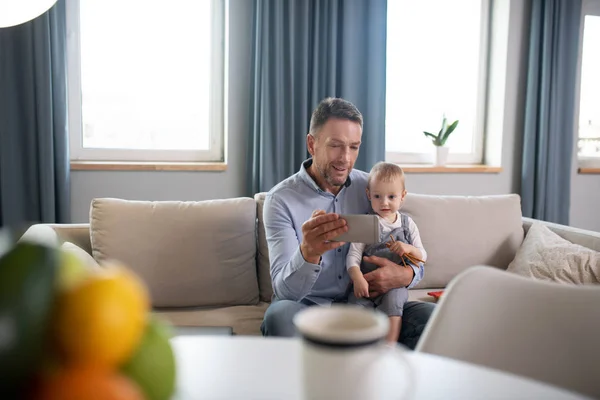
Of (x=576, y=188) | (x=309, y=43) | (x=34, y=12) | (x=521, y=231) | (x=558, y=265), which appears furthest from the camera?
(x=576, y=188)

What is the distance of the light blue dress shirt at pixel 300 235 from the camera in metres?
1.75

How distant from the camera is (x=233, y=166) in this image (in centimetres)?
312

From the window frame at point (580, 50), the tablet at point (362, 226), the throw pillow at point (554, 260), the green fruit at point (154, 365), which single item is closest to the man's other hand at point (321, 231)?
the tablet at point (362, 226)


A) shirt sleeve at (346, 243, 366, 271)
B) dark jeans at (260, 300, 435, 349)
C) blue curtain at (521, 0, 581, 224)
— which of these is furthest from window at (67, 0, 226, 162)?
blue curtain at (521, 0, 581, 224)

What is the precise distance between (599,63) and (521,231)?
2.38 metres

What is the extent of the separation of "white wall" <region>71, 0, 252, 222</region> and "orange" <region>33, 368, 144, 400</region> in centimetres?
275

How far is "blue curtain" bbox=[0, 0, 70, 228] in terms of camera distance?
259cm

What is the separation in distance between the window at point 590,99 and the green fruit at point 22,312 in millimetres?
4344

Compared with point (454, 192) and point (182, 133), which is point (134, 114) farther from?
point (454, 192)

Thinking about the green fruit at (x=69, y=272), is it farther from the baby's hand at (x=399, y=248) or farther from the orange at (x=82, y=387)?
the baby's hand at (x=399, y=248)

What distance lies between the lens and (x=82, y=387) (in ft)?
1.06

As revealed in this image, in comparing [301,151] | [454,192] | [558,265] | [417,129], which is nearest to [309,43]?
[301,151]

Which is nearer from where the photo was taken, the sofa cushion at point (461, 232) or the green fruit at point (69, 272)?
the green fruit at point (69, 272)

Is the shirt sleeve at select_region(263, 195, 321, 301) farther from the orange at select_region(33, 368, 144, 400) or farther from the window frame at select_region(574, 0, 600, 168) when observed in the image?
the window frame at select_region(574, 0, 600, 168)
